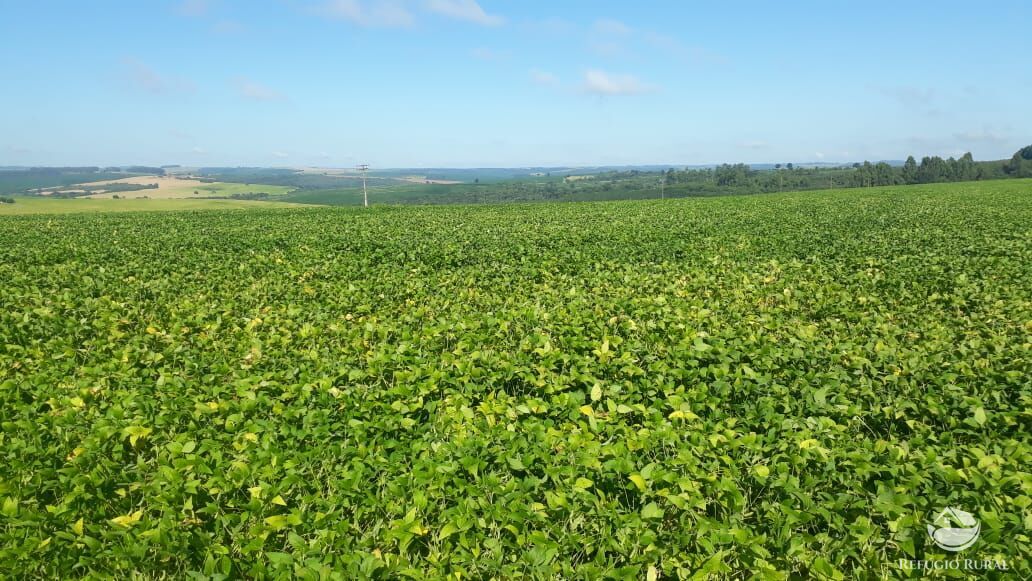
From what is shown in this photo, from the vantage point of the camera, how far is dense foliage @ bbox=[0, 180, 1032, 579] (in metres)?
3.38

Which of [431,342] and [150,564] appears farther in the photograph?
[431,342]

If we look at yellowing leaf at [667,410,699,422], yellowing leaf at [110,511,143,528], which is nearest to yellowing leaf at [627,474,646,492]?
yellowing leaf at [667,410,699,422]

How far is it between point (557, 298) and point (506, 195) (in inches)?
4783

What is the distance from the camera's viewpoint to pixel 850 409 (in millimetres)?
4875

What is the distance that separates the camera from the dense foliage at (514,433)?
338cm

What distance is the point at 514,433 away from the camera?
14.9ft

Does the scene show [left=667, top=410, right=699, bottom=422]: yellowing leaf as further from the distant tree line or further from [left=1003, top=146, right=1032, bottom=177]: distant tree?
[left=1003, top=146, right=1032, bottom=177]: distant tree

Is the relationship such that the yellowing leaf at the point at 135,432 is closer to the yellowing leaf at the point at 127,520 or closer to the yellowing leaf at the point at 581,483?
the yellowing leaf at the point at 127,520

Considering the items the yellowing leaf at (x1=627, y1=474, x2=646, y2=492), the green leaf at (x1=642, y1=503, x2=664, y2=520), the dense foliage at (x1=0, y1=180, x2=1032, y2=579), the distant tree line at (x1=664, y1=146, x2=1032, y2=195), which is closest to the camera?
the dense foliage at (x1=0, y1=180, x2=1032, y2=579)

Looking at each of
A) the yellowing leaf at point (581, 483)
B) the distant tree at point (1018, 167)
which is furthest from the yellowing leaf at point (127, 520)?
the distant tree at point (1018, 167)

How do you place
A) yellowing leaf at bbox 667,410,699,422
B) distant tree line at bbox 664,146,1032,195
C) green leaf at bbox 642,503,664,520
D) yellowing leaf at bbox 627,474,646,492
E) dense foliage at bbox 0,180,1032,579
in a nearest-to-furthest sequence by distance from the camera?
dense foliage at bbox 0,180,1032,579 → green leaf at bbox 642,503,664,520 → yellowing leaf at bbox 627,474,646,492 → yellowing leaf at bbox 667,410,699,422 → distant tree line at bbox 664,146,1032,195

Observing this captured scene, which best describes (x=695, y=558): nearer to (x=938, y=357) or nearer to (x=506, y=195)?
(x=938, y=357)

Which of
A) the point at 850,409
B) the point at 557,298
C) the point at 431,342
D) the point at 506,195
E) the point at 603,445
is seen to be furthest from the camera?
the point at 506,195

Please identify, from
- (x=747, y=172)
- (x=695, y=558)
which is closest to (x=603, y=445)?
(x=695, y=558)
